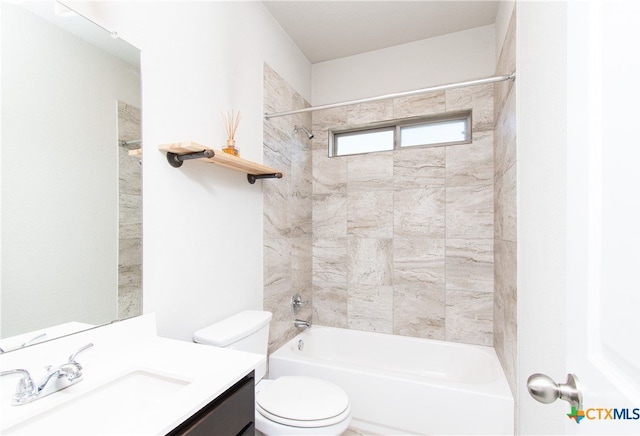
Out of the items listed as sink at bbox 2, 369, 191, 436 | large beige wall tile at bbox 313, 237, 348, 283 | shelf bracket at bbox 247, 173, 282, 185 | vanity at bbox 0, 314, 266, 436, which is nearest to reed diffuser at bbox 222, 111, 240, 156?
shelf bracket at bbox 247, 173, 282, 185

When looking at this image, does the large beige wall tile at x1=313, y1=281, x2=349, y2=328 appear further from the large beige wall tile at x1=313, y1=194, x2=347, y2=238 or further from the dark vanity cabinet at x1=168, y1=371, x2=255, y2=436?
the dark vanity cabinet at x1=168, y1=371, x2=255, y2=436

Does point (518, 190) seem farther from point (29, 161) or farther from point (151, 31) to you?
point (29, 161)

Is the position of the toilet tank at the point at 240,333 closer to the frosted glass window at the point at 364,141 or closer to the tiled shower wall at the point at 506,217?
the tiled shower wall at the point at 506,217

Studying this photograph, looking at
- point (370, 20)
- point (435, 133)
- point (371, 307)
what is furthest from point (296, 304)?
point (370, 20)

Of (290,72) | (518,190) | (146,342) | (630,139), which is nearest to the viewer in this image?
(630,139)

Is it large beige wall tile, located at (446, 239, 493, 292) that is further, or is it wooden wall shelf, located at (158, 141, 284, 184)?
large beige wall tile, located at (446, 239, 493, 292)

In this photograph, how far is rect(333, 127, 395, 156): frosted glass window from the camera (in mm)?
2643

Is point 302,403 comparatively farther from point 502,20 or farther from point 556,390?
point 502,20

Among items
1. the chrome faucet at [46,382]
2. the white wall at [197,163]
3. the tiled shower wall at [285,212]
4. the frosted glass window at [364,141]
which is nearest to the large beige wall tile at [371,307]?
the tiled shower wall at [285,212]

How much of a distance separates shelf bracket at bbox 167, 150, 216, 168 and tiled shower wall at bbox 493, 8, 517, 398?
1.51 m

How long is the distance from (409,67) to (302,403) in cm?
258

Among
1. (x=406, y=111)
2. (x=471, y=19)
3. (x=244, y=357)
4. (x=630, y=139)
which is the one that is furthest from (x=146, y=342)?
(x=471, y=19)

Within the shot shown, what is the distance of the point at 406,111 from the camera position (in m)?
2.49

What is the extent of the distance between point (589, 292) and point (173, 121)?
4.90ft
